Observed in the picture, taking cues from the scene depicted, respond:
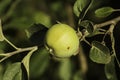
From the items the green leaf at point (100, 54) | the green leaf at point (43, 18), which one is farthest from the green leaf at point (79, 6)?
the green leaf at point (43, 18)

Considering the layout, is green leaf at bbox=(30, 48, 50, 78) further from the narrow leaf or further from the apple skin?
the apple skin

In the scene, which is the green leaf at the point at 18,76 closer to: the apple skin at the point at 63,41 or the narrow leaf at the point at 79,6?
the apple skin at the point at 63,41

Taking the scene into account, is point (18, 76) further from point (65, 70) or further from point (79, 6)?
point (65, 70)

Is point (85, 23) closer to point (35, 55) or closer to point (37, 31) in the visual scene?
point (37, 31)

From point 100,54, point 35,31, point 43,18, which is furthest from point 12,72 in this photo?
point 43,18

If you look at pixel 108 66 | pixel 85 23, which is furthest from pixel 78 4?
pixel 108 66

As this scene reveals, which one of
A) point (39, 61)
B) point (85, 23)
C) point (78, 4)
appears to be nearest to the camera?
point (85, 23)

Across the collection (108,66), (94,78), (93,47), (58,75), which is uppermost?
(93,47)
